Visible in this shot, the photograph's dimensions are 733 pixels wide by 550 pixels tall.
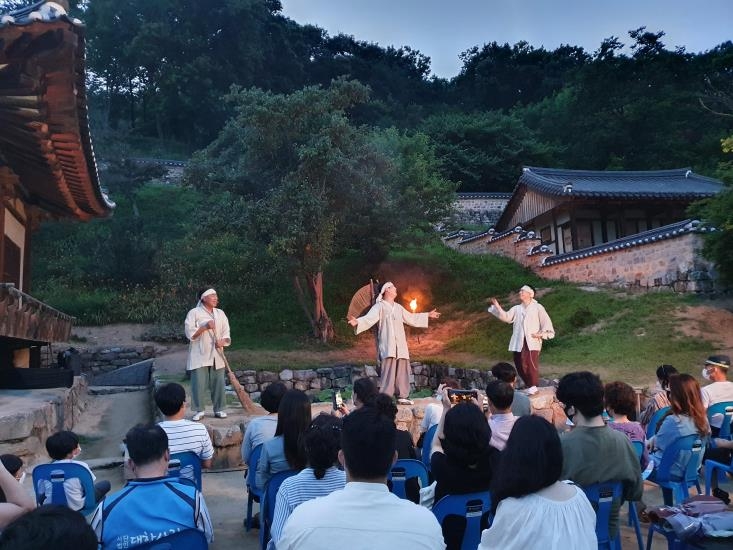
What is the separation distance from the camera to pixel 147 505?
7.43 ft

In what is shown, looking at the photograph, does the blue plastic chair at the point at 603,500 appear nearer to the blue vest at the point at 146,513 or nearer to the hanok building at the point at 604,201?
the blue vest at the point at 146,513

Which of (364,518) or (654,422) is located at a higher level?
(364,518)

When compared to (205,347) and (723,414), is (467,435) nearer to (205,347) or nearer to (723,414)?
(723,414)

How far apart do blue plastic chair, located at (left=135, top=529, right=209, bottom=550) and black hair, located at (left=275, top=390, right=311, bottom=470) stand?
116 cm

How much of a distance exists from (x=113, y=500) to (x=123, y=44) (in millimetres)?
38055

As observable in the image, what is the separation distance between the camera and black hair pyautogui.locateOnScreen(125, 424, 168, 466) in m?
2.42

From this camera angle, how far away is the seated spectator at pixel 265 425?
13.0 feet

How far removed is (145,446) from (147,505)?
0.86ft

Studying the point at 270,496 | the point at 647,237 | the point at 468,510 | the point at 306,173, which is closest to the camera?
the point at 468,510

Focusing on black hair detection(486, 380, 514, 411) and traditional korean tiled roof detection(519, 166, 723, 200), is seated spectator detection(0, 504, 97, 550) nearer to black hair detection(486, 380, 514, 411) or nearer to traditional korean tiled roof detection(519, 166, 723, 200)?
black hair detection(486, 380, 514, 411)

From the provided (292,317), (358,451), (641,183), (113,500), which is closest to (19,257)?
(113,500)

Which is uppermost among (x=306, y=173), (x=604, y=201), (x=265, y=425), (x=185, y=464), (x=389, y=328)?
(x=306, y=173)

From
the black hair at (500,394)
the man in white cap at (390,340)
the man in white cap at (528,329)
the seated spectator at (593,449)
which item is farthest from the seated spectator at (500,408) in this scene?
the man in white cap at (528,329)

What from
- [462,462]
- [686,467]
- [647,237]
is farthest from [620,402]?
[647,237]
